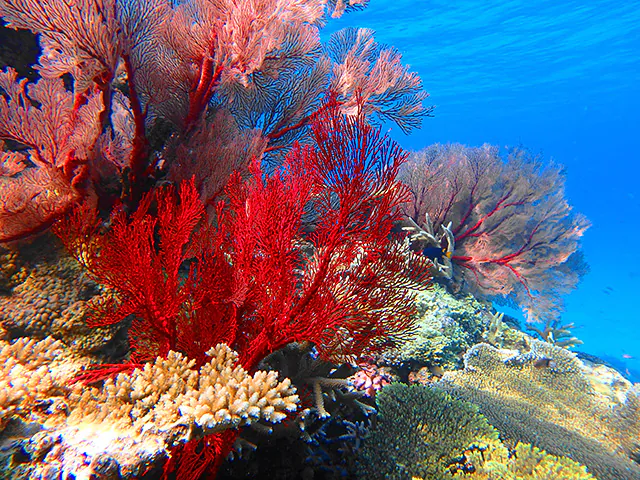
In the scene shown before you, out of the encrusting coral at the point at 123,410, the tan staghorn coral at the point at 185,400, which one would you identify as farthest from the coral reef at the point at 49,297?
the tan staghorn coral at the point at 185,400

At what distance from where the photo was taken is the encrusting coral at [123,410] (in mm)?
1544

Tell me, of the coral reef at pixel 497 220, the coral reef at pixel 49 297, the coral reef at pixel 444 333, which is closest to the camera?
the coral reef at pixel 49 297

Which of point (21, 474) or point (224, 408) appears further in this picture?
point (224, 408)

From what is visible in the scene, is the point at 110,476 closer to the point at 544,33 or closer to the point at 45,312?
the point at 45,312

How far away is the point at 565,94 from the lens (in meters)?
51.8

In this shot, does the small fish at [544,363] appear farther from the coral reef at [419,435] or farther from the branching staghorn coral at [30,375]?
the branching staghorn coral at [30,375]

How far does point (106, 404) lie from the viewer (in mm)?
1814

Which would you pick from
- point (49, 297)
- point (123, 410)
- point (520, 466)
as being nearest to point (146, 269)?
point (123, 410)

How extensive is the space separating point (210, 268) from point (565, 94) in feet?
225

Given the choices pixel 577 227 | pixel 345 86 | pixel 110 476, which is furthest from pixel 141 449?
pixel 577 227

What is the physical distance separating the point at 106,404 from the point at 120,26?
2.68 m

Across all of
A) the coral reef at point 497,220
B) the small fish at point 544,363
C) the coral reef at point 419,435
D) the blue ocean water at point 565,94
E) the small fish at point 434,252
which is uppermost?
the blue ocean water at point 565,94

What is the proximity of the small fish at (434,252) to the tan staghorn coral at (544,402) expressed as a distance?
2.15 metres

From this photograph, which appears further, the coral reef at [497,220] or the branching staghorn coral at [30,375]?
the coral reef at [497,220]
